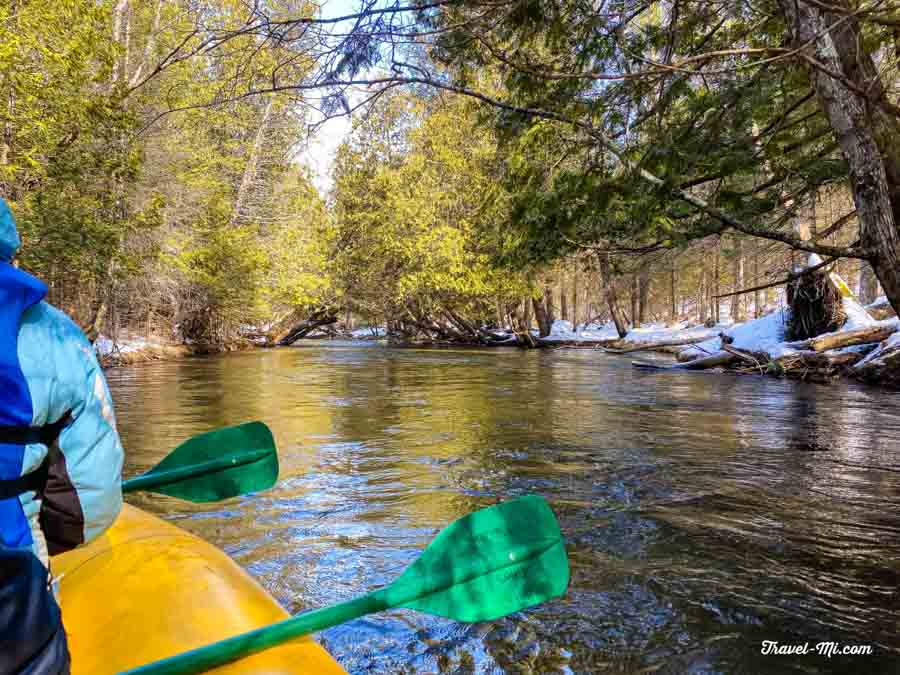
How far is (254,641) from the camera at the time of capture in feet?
4.23

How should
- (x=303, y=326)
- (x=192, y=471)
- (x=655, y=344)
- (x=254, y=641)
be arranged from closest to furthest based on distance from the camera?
(x=254, y=641), (x=192, y=471), (x=655, y=344), (x=303, y=326)

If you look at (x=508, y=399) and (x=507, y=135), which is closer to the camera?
(x=507, y=135)

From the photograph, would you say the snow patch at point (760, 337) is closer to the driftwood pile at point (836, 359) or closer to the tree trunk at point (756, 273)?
the driftwood pile at point (836, 359)

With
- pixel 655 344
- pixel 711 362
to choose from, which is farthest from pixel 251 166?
pixel 711 362

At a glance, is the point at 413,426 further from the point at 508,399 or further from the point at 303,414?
the point at 508,399

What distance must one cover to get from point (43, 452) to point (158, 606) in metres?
0.61

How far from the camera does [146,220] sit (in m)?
11.1

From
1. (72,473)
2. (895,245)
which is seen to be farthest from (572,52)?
(72,473)

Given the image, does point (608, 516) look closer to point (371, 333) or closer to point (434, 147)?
point (434, 147)

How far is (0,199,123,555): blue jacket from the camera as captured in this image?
1.10 metres

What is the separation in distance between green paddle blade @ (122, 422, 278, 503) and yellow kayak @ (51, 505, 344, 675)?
1.15 ft

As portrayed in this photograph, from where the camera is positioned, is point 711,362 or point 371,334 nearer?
point 711,362

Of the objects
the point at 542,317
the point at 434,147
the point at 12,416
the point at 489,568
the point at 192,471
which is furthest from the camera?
the point at 542,317

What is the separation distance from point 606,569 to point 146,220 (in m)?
11.1
